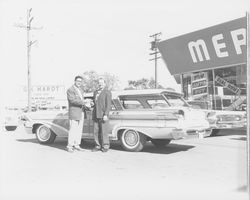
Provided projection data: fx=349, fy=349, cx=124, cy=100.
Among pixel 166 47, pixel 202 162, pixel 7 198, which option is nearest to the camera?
pixel 7 198

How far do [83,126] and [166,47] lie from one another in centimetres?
1386

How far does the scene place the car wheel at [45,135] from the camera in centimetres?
939

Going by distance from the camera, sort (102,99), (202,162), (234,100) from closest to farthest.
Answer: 1. (202,162)
2. (102,99)
3. (234,100)

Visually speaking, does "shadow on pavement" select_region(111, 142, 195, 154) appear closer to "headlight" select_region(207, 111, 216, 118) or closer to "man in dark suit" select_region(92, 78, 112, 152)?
"man in dark suit" select_region(92, 78, 112, 152)

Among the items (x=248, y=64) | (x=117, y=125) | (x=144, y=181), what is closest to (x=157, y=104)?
(x=117, y=125)

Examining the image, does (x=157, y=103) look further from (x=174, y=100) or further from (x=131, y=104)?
(x=131, y=104)

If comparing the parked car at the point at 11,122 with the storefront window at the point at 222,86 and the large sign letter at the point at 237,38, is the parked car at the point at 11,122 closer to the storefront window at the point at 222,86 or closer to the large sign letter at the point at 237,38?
the storefront window at the point at 222,86

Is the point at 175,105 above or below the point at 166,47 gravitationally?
below

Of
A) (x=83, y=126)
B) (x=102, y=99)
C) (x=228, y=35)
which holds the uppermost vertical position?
(x=228, y=35)

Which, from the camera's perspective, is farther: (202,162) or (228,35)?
(228,35)

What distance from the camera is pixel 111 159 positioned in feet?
22.8

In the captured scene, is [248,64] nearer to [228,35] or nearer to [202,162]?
[202,162]

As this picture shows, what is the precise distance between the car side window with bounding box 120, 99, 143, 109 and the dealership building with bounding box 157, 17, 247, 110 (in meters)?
9.87

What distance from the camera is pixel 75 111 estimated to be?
7.96 meters
